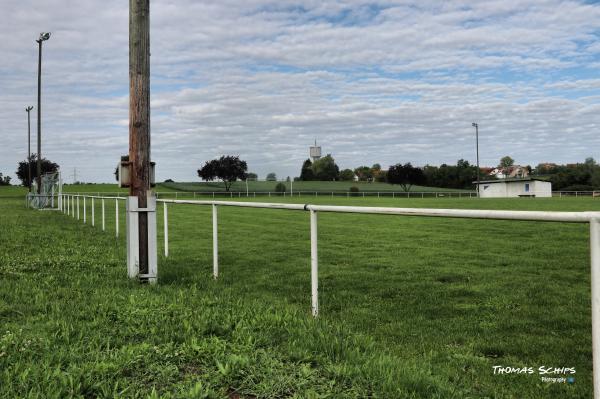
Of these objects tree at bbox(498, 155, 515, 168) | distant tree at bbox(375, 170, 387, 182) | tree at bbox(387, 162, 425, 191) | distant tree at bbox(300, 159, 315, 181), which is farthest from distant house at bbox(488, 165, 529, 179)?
distant tree at bbox(300, 159, 315, 181)

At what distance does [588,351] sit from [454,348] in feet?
3.15

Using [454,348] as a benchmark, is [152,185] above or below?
above

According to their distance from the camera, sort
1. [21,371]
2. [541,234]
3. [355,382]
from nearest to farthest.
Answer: [355,382], [21,371], [541,234]

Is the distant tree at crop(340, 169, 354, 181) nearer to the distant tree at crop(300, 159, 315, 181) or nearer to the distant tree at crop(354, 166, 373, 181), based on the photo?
the distant tree at crop(354, 166, 373, 181)

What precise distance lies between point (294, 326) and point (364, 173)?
131033mm

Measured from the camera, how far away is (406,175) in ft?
313

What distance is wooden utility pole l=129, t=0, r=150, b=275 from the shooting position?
691 centimetres

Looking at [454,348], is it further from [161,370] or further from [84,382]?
[84,382]

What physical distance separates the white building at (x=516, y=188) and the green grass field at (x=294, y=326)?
2620 inches

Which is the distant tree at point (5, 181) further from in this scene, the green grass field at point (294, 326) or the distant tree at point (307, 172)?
the green grass field at point (294, 326)

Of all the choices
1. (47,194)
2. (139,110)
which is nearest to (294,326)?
(139,110)

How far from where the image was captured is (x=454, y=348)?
4.06 m

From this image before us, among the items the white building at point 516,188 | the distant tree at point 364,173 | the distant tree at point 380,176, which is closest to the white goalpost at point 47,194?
the white building at point 516,188

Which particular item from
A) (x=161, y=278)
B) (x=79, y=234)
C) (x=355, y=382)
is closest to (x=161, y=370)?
(x=355, y=382)
